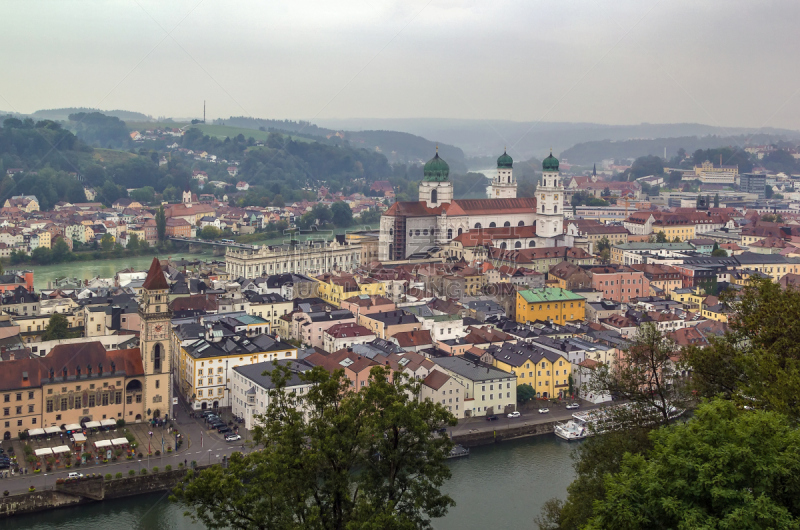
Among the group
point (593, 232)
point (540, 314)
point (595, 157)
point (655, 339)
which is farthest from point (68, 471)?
point (595, 157)

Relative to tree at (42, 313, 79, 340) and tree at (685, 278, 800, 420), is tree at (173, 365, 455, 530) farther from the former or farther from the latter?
tree at (42, 313, 79, 340)

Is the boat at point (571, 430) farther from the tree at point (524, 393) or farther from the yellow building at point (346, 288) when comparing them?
the yellow building at point (346, 288)

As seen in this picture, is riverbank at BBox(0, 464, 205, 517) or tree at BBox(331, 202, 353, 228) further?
tree at BBox(331, 202, 353, 228)

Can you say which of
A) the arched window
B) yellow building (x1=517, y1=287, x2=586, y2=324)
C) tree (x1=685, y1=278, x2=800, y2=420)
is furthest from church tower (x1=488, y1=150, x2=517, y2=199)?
tree (x1=685, y1=278, x2=800, y2=420)

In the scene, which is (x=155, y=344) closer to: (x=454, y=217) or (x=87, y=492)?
(x=87, y=492)

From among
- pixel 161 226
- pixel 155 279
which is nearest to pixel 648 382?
pixel 155 279
